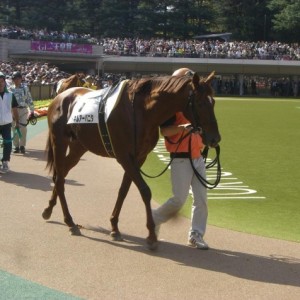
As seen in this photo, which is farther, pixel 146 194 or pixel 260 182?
pixel 260 182

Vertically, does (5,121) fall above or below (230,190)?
above

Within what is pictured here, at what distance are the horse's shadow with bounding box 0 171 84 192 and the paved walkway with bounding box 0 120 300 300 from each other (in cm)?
124

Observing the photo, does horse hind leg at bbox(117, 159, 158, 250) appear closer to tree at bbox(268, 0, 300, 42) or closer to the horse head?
the horse head

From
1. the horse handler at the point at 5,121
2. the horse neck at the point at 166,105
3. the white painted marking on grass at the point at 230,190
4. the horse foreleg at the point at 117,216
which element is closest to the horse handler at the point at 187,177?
the horse neck at the point at 166,105

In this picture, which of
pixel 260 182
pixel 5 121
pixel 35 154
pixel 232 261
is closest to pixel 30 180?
pixel 5 121

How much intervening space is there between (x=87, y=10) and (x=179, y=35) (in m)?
11.5

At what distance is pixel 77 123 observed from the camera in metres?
6.39

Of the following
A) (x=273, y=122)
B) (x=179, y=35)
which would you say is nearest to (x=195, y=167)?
(x=273, y=122)

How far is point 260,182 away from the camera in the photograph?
10578mm

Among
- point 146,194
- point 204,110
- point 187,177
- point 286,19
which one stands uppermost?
point 286,19

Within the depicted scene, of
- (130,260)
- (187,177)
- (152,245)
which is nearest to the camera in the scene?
(130,260)

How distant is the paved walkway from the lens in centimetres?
456

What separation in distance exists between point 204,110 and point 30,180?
16.1ft

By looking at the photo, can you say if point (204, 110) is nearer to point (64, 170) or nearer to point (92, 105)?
point (92, 105)
